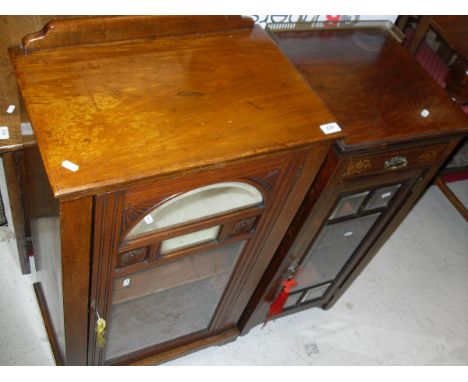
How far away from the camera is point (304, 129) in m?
1.00

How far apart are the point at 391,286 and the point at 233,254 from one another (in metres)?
1.14

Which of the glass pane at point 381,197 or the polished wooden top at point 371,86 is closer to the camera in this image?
the polished wooden top at point 371,86

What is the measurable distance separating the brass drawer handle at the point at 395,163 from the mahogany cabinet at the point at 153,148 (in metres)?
0.22

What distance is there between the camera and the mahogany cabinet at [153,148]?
85 cm

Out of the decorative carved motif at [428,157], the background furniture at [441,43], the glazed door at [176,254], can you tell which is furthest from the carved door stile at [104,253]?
the background furniture at [441,43]

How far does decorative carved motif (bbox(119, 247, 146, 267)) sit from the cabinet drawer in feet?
1.69

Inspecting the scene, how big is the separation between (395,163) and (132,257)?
2.27 ft

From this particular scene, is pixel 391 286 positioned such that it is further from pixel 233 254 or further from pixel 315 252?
pixel 233 254

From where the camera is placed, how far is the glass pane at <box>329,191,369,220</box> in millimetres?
1328

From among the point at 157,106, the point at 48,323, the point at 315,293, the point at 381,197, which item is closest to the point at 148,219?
the point at 157,106

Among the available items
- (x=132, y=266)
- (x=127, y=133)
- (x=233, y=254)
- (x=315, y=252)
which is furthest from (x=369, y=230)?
(x=127, y=133)

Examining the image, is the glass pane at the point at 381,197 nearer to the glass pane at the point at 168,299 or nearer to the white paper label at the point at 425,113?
the white paper label at the point at 425,113

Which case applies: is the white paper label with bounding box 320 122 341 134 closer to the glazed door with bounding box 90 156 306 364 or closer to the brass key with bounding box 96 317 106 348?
the glazed door with bounding box 90 156 306 364

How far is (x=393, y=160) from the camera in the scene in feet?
4.03
